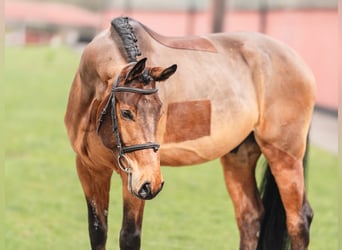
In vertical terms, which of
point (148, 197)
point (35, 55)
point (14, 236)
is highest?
point (148, 197)

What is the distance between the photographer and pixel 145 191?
2.01m

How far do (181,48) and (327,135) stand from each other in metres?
6.88

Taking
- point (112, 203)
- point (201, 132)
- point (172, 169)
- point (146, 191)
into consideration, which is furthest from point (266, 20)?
point (146, 191)

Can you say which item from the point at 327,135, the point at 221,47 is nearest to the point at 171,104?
the point at 221,47

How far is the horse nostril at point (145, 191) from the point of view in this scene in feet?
6.56

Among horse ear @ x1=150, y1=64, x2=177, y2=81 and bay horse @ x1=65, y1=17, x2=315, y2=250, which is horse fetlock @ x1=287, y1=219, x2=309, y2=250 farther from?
horse ear @ x1=150, y1=64, x2=177, y2=81

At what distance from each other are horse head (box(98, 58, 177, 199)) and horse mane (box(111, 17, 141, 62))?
17 centimetres

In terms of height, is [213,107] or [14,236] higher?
[213,107]

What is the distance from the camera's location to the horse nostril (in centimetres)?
200

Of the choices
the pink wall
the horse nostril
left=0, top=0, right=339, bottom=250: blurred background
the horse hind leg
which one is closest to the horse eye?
the horse nostril

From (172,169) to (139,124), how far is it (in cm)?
499

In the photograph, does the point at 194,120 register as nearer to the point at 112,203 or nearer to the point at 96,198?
the point at 96,198

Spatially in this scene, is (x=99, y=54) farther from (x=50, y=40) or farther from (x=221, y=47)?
(x=50, y=40)

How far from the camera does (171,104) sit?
7.82ft
